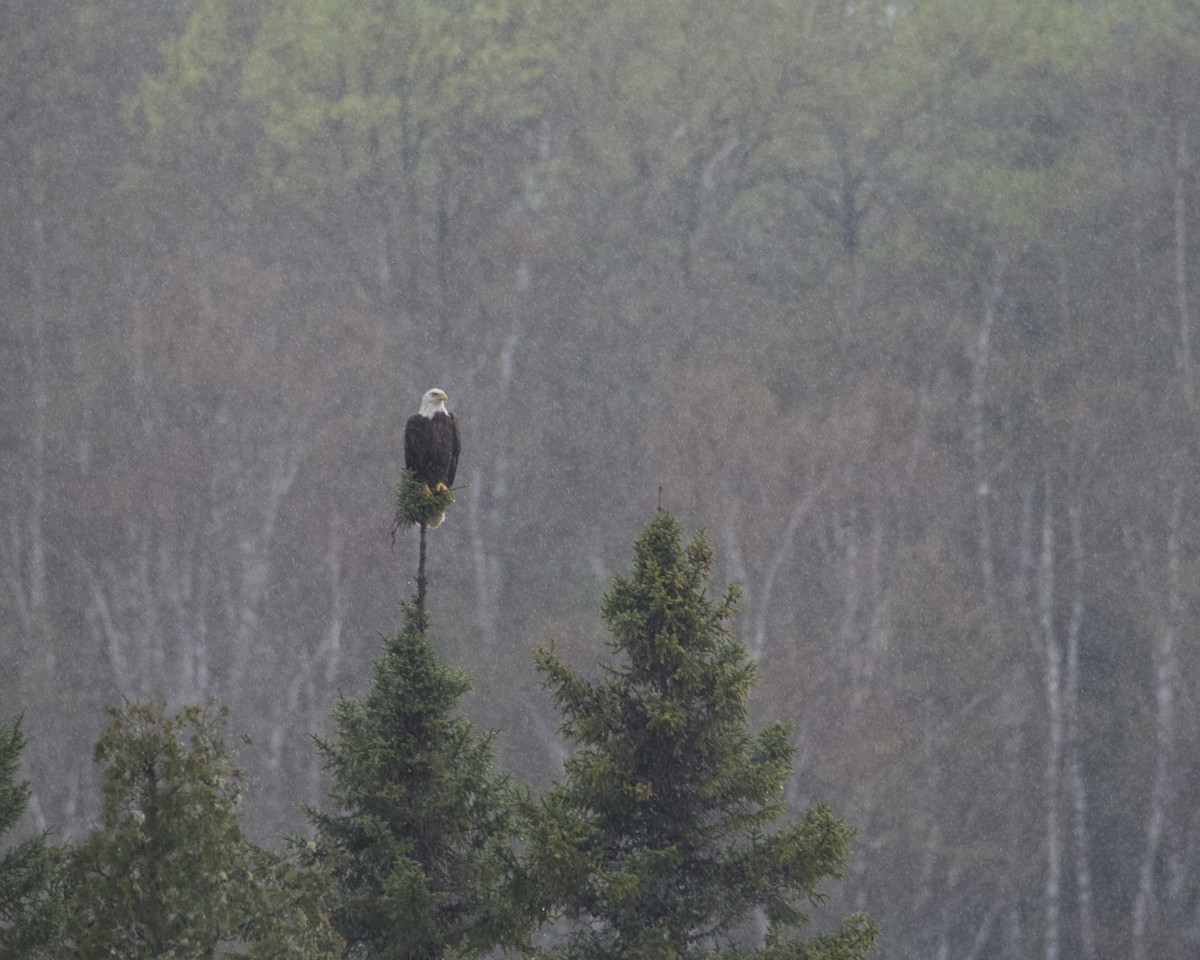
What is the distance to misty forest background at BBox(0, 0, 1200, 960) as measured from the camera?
3094 cm

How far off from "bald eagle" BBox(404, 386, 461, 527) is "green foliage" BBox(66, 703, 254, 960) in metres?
2.73

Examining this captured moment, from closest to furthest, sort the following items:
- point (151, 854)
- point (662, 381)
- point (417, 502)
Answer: point (151, 854) → point (417, 502) → point (662, 381)

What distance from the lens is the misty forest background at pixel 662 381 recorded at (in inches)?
1218

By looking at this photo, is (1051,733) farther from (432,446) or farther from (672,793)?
(672,793)

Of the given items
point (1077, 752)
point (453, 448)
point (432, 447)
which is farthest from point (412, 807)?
point (1077, 752)

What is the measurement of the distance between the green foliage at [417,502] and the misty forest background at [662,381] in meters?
22.7

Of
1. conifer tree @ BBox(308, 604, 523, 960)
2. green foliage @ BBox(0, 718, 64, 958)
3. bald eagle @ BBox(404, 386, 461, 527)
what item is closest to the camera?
green foliage @ BBox(0, 718, 64, 958)

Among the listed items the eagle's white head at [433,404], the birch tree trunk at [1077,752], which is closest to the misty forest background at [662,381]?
the birch tree trunk at [1077,752]

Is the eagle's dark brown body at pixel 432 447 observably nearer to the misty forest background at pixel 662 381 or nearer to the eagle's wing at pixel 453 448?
the eagle's wing at pixel 453 448

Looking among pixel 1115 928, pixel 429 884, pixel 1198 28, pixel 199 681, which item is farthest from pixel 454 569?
pixel 429 884

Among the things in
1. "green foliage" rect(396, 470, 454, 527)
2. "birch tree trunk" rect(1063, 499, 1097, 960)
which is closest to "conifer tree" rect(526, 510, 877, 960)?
"green foliage" rect(396, 470, 454, 527)

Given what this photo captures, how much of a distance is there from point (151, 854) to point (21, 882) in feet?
3.38

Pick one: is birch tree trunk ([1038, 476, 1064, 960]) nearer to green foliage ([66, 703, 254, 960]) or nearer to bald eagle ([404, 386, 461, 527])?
bald eagle ([404, 386, 461, 527])

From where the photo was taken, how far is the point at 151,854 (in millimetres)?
6168
